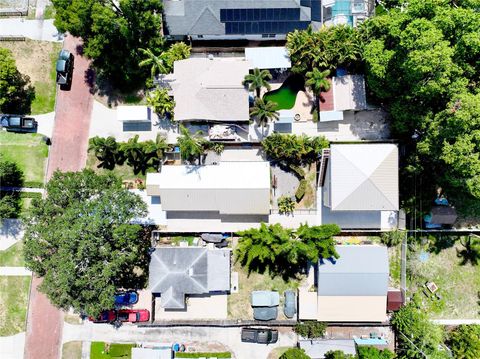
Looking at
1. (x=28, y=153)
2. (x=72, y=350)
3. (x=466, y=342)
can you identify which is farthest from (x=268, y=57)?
(x=72, y=350)

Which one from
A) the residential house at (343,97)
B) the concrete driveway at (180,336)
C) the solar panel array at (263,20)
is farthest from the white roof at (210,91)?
the concrete driveway at (180,336)

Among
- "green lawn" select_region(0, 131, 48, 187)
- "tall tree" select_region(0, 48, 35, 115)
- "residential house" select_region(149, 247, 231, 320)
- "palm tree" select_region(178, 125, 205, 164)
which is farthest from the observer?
"green lawn" select_region(0, 131, 48, 187)

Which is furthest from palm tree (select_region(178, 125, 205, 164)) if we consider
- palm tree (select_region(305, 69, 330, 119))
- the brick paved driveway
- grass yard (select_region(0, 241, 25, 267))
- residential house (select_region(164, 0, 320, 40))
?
grass yard (select_region(0, 241, 25, 267))

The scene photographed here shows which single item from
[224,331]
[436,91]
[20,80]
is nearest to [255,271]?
[224,331]

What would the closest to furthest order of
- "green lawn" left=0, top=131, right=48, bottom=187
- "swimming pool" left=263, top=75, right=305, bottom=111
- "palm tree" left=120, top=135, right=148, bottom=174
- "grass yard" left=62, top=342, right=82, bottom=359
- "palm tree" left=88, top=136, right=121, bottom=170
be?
"palm tree" left=88, top=136, right=121, bottom=170
"palm tree" left=120, top=135, right=148, bottom=174
"grass yard" left=62, top=342, right=82, bottom=359
"swimming pool" left=263, top=75, right=305, bottom=111
"green lawn" left=0, top=131, right=48, bottom=187

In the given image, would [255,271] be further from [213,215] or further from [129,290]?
[129,290]

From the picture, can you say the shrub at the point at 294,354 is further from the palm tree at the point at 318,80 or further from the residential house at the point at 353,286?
the palm tree at the point at 318,80

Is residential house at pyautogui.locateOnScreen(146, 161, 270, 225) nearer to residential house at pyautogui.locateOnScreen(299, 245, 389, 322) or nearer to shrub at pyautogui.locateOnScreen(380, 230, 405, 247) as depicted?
residential house at pyautogui.locateOnScreen(299, 245, 389, 322)
